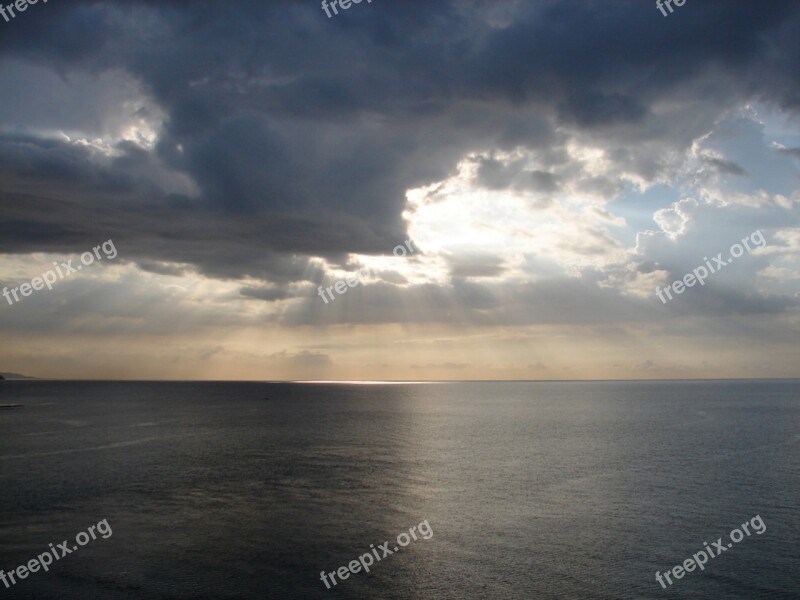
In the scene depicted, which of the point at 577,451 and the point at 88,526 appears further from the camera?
the point at 577,451

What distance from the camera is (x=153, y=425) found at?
15575 centimetres

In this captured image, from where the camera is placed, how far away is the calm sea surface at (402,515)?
4394cm

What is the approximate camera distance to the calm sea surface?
4394 centimetres

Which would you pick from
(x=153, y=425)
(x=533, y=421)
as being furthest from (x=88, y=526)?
(x=533, y=421)

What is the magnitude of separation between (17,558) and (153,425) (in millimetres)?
115060

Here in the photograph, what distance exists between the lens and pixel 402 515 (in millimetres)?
61281

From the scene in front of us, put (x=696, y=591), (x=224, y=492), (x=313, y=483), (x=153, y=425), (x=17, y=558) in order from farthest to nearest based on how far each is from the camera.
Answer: (x=153, y=425) → (x=313, y=483) → (x=224, y=492) → (x=17, y=558) → (x=696, y=591)

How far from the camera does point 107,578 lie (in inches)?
1732

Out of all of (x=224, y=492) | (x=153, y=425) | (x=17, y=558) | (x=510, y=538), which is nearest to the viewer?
(x=17, y=558)

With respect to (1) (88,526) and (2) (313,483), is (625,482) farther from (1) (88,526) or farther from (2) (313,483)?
(1) (88,526)

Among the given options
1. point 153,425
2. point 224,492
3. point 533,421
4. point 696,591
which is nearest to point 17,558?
point 224,492

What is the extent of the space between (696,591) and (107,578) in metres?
45.4

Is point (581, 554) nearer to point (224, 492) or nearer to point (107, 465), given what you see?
point (224, 492)

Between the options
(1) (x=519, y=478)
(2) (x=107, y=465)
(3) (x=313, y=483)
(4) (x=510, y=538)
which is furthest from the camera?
(2) (x=107, y=465)
